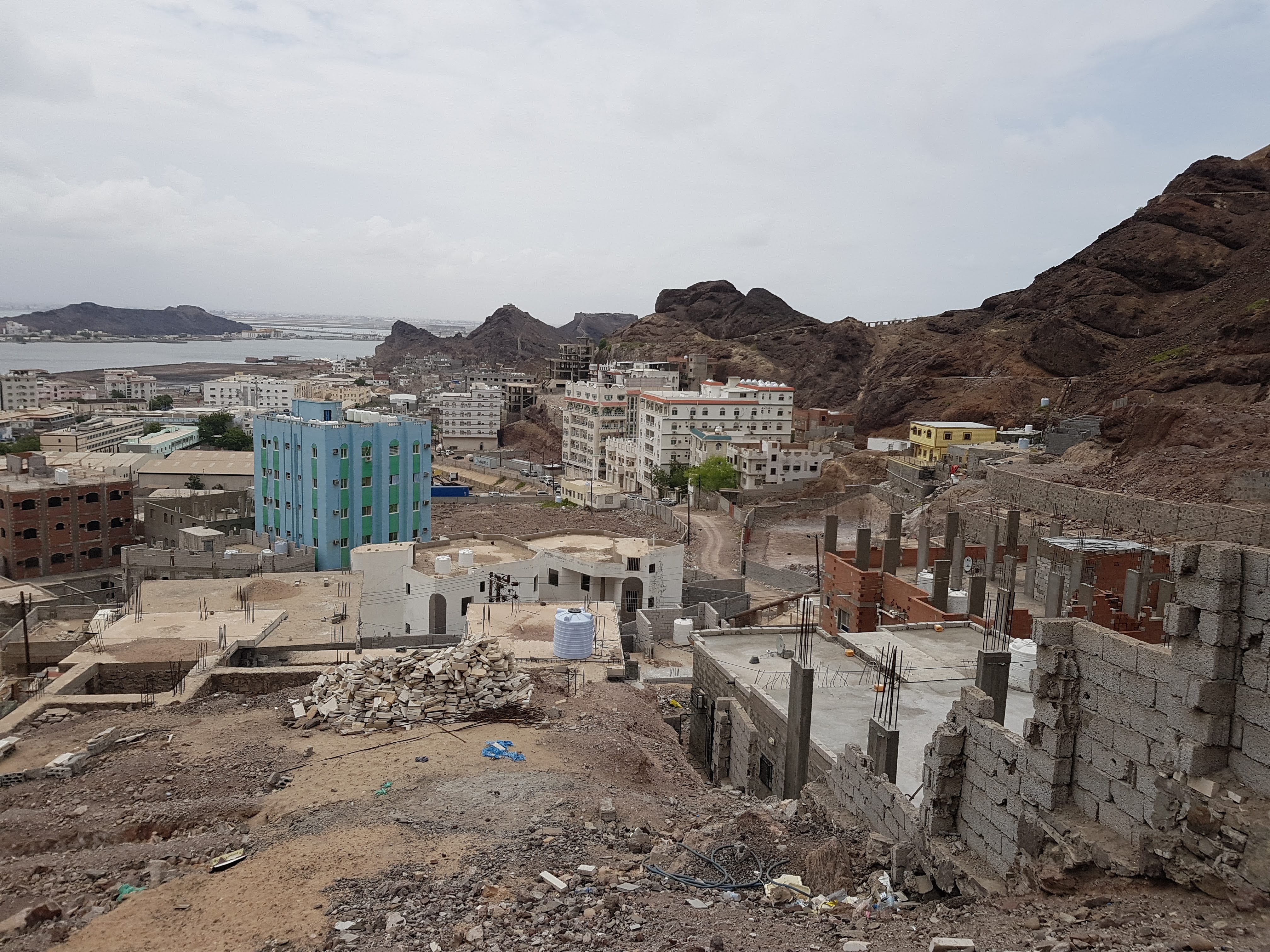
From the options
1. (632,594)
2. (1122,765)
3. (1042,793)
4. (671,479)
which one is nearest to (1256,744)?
(1122,765)

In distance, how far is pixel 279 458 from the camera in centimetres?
4375

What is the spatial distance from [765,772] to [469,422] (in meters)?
103

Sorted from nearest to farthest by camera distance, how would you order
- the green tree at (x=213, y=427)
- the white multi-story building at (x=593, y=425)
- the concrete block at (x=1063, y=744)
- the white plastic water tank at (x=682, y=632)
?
1. the concrete block at (x=1063, y=744)
2. the white plastic water tank at (x=682, y=632)
3. the white multi-story building at (x=593, y=425)
4. the green tree at (x=213, y=427)

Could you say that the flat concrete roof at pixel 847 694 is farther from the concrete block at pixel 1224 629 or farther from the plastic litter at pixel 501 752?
the concrete block at pixel 1224 629

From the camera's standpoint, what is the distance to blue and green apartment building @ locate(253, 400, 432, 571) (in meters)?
42.1

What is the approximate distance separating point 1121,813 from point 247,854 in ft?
29.8

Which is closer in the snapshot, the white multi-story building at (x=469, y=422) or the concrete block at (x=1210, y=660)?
the concrete block at (x=1210, y=660)

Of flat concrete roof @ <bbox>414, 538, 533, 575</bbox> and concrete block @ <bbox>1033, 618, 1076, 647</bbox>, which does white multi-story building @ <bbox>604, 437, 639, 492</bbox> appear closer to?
flat concrete roof @ <bbox>414, 538, 533, 575</bbox>

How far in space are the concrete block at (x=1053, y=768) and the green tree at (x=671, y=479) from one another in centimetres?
6187

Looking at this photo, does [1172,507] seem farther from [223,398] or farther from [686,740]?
[223,398]

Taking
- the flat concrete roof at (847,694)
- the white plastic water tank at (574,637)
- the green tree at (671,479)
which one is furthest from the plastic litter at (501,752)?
the green tree at (671,479)

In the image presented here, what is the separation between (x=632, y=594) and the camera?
1258 inches

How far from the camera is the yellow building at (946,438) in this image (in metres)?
62.8

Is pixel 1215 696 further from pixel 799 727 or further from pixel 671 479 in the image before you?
pixel 671 479
